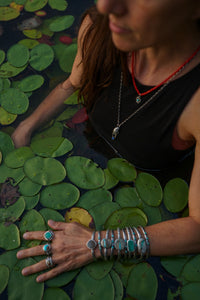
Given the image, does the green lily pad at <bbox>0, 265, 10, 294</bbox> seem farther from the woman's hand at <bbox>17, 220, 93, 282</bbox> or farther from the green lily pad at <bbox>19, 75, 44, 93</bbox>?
the green lily pad at <bbox>19, 75, 44, 93</bbox>

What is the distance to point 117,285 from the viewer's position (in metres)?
0.79

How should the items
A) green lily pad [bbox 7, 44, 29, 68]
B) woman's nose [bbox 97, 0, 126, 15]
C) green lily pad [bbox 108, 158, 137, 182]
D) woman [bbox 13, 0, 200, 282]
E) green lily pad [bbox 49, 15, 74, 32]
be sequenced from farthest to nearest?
green lily pad [bbox 49, 15, 74, 32] → green lily pad [bbox 7, 44, 29, 68] → green lily pad [bbox 108, 158, 137, 182] → woman [bbox 13, 0, 200, 282] → woman's nose [bbox 97, 0, 126, 15]

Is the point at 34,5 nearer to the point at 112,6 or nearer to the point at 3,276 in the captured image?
the point at 112,6

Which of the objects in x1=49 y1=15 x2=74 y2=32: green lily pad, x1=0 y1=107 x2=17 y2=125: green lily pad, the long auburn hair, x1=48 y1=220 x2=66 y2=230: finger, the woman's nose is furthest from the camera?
x1=49 y1=15 x2=74 y2=32: green lily pad

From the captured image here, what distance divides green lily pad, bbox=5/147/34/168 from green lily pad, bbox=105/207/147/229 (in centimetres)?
37

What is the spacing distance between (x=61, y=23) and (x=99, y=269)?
1.11 m

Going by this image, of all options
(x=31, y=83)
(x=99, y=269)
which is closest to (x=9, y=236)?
(x=99, y=269)

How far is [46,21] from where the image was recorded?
4.36 feet

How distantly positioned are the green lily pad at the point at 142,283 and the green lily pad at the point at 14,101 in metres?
0.72

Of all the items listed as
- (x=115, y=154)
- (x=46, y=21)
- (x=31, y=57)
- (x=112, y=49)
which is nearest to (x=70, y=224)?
(x=115, y=154)

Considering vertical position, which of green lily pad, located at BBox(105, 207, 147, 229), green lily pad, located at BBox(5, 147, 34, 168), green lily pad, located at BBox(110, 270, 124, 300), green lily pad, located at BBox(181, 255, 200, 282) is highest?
green lily pad, located at BBox(5, 147, 34, 168)

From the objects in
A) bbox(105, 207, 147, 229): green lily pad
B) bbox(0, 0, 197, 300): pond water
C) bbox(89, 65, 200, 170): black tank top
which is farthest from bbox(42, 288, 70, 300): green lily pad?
bbox(89, 65, 200, 170): black tank top

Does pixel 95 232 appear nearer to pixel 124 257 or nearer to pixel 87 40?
pixel 124 257

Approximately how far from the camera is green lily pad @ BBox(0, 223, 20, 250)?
33.0 inches
